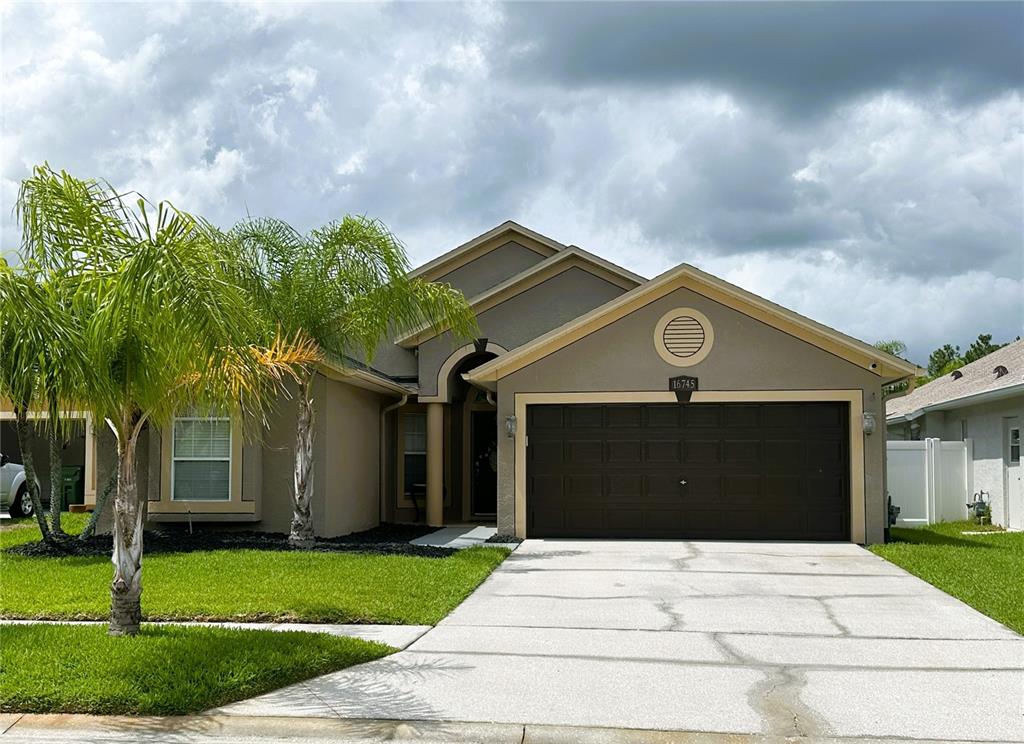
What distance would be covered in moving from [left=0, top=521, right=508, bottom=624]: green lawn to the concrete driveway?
64cm

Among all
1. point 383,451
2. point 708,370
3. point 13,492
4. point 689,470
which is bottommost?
point 13,492

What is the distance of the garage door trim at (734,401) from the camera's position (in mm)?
16344

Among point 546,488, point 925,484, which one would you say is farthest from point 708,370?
point 925,484

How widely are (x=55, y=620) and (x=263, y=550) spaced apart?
4.76m

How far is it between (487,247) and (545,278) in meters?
2.67

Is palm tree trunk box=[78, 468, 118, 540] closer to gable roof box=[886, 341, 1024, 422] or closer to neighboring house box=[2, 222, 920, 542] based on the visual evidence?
neighboring house box=[2, 222, 920, 542]

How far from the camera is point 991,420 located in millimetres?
20203

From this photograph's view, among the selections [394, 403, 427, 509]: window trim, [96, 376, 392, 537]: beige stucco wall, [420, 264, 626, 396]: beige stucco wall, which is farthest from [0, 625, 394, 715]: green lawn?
[394, 403, 427, 509]: window trim

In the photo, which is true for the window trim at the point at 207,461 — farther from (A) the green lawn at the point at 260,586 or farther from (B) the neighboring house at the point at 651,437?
(A) the green lawn at the point at 260,586

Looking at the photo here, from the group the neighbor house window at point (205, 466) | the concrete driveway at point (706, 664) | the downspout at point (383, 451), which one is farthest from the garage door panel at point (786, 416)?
the neighbor house window at point (205, 466)

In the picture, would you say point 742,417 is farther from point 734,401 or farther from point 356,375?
point 356,375

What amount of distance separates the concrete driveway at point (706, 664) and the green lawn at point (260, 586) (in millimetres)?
635

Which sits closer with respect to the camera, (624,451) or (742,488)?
(742,488)

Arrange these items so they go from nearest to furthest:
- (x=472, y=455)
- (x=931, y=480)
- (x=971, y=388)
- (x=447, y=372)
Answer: (x=447, y=372), (x=931, y=480), (x=472, y=455), (x=971, y=388)
